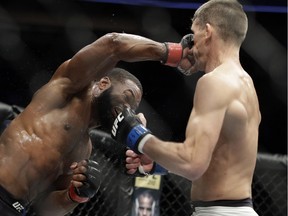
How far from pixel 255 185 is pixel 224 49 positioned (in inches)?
58.0

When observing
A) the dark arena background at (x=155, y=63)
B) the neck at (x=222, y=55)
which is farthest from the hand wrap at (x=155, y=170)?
the dark arena background at (x=155, y=63)

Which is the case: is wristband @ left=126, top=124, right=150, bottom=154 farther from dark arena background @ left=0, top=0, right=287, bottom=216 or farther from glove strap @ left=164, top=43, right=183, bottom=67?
dark arena background @ left=0, top=0, right=287, bottom=216

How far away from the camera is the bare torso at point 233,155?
152 centimetres

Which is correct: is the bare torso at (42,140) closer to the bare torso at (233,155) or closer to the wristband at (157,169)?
the wristband at (157,169)

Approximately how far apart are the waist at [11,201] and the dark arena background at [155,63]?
3.36 ft

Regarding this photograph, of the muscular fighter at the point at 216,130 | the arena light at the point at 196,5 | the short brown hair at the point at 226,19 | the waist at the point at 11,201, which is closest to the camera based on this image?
the muscular fighter at the point at 216,130

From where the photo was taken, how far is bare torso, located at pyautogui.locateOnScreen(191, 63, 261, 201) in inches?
59.7

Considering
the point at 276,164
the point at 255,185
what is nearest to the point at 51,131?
the point at 276,164

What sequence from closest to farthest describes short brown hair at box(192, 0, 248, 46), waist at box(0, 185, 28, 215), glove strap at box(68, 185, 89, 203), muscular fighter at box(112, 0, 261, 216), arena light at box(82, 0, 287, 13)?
1. muscular fighter at box(112, 0, 261, 216)
2. short brown hair at box(192, 0, 248, 46)
3. waist at box(0, 185, 28, 215)
4. glove strap at box(68, 185, 89, 203)
5. arena light at box(82, 0, 287, 13)

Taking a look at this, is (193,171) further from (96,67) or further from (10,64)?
(10,64)

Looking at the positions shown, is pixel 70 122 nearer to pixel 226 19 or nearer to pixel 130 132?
pixel 130 132

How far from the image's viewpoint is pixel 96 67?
6.25 feet

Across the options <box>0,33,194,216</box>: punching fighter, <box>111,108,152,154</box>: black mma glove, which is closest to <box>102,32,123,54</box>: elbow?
<box>0,33,194,216</box>: punching fighter

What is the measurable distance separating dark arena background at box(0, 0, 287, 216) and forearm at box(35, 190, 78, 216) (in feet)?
2.70
